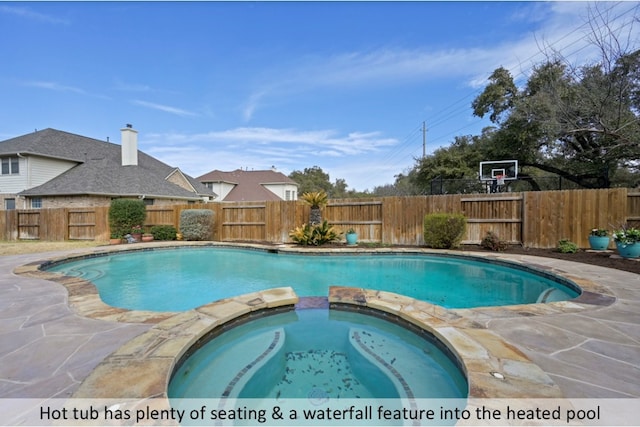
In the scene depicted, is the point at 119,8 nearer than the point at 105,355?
No

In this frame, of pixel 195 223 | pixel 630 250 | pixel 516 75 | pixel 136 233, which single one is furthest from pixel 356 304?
pixel 516 75

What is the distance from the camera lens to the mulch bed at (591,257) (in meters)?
5.95

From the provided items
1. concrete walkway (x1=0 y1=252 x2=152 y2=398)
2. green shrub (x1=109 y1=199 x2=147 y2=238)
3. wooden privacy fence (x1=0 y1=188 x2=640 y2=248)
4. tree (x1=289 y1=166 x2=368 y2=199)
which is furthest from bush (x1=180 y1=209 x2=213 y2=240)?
tree (x1=289 y1=166 x2=368 y2=199)

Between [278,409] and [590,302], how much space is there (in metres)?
4.26

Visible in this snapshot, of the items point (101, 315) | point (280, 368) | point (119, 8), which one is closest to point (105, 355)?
point (101, 315)

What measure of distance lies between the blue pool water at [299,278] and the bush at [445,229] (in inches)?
35.6

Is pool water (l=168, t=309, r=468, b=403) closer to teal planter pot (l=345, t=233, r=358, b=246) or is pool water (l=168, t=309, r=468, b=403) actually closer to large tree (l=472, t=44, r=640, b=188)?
Answer: teal planter pot (l=345, t=233, r=358, b=246)

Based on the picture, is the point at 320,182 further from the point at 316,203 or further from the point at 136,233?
the point at 316,203

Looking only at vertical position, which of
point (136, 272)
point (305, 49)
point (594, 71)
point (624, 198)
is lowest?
point (136, 272)

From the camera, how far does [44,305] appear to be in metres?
3.72

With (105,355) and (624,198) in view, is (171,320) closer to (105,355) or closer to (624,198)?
(105,355)

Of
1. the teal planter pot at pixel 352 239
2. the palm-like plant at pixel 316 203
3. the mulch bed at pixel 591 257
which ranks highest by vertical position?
the palm-like plant at pixel 316 203

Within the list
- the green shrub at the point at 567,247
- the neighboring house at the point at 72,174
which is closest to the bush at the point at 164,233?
the neighboring house at the point at 72,174

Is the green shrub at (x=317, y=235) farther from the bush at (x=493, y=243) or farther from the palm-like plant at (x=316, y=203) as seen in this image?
the bush at (x=493, y=243)
